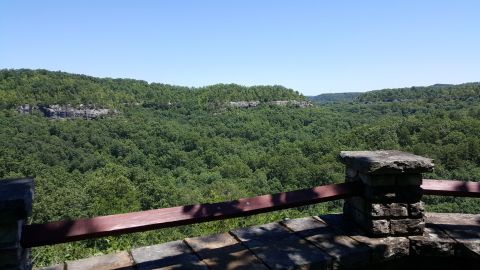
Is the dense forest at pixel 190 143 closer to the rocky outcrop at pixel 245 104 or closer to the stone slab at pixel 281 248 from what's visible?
the rocky outcrop at pixel 245 104

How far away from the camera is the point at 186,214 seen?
7.16ft

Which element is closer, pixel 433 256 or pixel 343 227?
pixel 433 256

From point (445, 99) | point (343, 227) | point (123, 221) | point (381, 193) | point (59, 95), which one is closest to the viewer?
point (123, 221)

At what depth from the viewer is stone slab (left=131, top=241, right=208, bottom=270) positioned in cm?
222

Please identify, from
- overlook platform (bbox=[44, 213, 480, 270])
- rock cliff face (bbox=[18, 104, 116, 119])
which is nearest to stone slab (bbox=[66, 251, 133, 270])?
overlook platform (bbox=[44, 213, 480, 270])

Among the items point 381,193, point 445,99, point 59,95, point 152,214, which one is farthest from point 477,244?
point 445,99

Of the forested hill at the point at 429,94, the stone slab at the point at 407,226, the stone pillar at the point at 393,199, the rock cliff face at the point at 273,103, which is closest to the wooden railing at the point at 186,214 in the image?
the stone pillar at the point at 393,199

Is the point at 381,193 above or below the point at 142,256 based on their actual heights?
above

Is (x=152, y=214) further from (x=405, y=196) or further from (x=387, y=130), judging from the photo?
(x=387, y=130)

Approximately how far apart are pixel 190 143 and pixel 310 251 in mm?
70257

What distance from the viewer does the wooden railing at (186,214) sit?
6.26 feet

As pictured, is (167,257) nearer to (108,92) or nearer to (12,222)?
(12,222)

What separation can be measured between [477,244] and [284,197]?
131cm

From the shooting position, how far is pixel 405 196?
2555 millimetres
